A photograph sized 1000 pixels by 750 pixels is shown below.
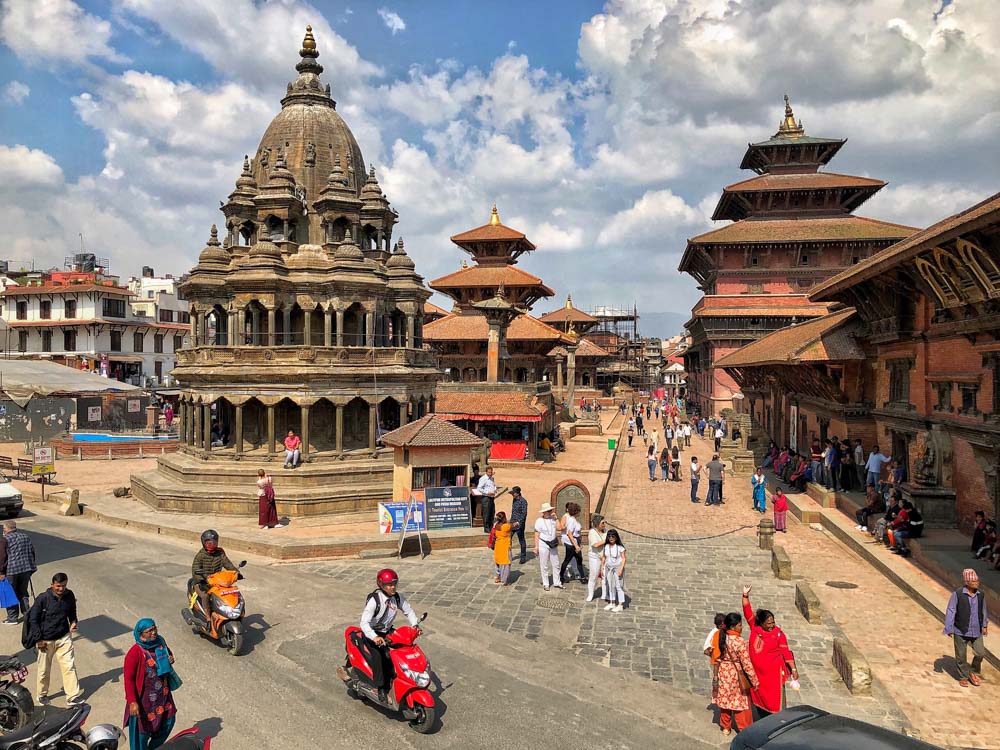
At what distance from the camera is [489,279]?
55594mm

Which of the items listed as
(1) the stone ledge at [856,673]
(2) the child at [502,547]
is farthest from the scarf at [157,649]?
(1) the stone ledge at [856,673]

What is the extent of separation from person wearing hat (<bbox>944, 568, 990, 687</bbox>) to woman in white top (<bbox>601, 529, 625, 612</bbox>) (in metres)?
4.90

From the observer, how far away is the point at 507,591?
13.2 metres

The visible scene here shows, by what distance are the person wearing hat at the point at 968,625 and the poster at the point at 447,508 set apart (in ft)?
34.6

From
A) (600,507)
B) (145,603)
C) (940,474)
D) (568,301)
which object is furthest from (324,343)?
(568,301)

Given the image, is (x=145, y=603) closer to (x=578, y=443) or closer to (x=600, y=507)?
(x=600, y=507)

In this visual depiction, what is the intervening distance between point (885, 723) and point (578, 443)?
31.8m

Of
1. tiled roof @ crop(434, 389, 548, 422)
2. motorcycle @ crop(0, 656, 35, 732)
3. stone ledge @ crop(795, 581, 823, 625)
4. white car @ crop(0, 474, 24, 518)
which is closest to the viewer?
motorcycle @ crop(0, 656, 35, 732)

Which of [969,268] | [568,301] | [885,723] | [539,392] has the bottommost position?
[885,723]

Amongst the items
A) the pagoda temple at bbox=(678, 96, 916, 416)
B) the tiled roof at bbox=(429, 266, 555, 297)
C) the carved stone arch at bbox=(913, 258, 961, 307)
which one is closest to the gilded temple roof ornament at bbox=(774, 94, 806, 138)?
the pagoda temple at bbox=(678, 96, 916, 416)

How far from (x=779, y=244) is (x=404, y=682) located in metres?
47.3

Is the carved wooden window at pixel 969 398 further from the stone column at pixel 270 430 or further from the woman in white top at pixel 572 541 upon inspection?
the stone column at pixel 270 430

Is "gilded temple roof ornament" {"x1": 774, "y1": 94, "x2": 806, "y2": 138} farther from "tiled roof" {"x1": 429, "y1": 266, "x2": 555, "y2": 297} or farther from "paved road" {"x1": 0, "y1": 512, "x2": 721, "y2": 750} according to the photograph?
"paved road" {"x1": 0, "y1": 512, "x2": 721, "y2": 750}

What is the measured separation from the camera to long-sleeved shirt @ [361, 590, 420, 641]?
314 inches
